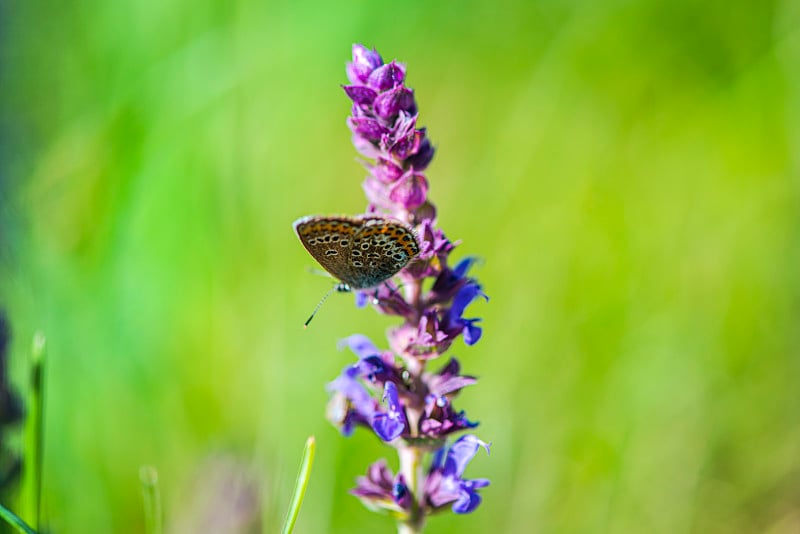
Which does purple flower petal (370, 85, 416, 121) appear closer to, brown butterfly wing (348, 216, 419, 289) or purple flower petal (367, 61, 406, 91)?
purple flower petal (367, 61, 406, 91)

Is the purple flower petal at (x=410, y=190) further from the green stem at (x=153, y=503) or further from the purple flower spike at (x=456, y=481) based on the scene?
the green stem at (x=153, y=503)

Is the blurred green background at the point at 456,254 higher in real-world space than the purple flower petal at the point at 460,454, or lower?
higher

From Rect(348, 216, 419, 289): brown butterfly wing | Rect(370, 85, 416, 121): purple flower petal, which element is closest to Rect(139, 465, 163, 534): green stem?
Rect(348, 216, 419, 289): brown butterfly wing

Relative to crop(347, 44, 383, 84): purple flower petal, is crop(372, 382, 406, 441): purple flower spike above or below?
below

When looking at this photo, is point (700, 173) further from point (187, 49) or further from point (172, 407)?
point (172, 407)

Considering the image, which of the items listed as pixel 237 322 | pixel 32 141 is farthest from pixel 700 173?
pixel 32 141

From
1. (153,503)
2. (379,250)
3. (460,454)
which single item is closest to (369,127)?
(379,250)

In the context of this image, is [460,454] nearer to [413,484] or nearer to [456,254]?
[413,484]

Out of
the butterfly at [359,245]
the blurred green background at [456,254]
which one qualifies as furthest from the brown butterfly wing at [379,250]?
the blurred green background at [456,254]
